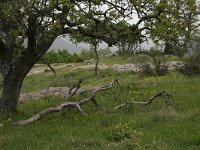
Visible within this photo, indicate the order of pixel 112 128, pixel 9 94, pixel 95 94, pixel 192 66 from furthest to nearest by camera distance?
pixel 192 66 < pixel 9 94 < pixel 95 94 < pixel 112 128

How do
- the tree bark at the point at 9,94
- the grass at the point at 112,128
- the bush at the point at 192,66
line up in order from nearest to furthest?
the grass at the point at 112,128, the tree bark at the point at 9,94, the bush at the point at 192,66

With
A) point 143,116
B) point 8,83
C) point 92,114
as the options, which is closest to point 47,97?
point 8,83

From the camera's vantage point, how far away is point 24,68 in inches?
690

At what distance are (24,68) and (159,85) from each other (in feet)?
27.7

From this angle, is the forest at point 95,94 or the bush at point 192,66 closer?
the forest at point 95,94

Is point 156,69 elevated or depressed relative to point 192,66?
depressed

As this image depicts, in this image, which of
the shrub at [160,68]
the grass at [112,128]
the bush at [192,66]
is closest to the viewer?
the grass at [112,128]

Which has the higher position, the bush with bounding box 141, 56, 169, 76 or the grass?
the bush with bounding box 141, 56, 169, 76

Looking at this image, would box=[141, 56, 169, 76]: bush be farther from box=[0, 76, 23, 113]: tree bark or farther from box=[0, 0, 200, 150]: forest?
box=[0, 76, 23, 113]: tree bark

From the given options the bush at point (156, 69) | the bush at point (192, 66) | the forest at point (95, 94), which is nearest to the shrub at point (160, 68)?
the bush at point (156, 69)

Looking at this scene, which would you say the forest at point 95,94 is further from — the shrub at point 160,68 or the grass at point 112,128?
the shrub at point 160,68

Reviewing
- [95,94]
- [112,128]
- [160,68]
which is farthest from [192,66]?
[112,128]

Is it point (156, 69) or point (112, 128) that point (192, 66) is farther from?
point (112, 128)

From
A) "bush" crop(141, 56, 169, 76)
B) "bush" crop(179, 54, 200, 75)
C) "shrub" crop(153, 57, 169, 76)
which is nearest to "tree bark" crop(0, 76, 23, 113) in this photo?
"bush" crop(179, 54, 200, 75)
